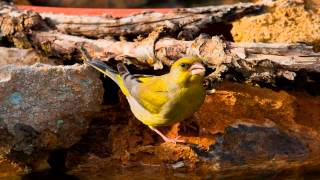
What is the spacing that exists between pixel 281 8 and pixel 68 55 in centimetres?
160

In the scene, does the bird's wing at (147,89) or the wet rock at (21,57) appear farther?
the wet rock at (21,57)

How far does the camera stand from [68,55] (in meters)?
5.07

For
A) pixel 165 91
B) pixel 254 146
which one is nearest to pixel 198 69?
pixel 165 91

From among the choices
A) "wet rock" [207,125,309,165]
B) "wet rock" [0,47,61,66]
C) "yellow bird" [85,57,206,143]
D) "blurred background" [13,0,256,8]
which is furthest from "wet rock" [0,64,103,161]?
"blurred background" [13,0,256,8]

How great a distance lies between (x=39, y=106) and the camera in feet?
14.5

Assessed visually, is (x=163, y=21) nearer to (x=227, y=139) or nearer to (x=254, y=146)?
(x=227, y=139)

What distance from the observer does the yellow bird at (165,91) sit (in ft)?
14.2

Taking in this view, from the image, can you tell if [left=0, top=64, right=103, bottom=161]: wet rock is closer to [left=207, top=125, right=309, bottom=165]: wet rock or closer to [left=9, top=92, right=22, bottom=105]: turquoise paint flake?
[left=9, top=92, right=22, bottom=105]: turquoise paint flake

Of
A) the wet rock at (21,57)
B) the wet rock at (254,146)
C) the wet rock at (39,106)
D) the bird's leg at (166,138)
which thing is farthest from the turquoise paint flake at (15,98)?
the wet rock at (254,146)

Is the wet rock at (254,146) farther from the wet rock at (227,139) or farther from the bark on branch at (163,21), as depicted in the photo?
the bark on branch at (163,21)

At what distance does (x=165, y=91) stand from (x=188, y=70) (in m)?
0.22

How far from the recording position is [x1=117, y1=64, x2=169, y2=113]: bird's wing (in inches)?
174

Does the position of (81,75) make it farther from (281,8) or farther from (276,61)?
(281,8)

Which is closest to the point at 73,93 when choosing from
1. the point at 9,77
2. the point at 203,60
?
the point at 9,77
